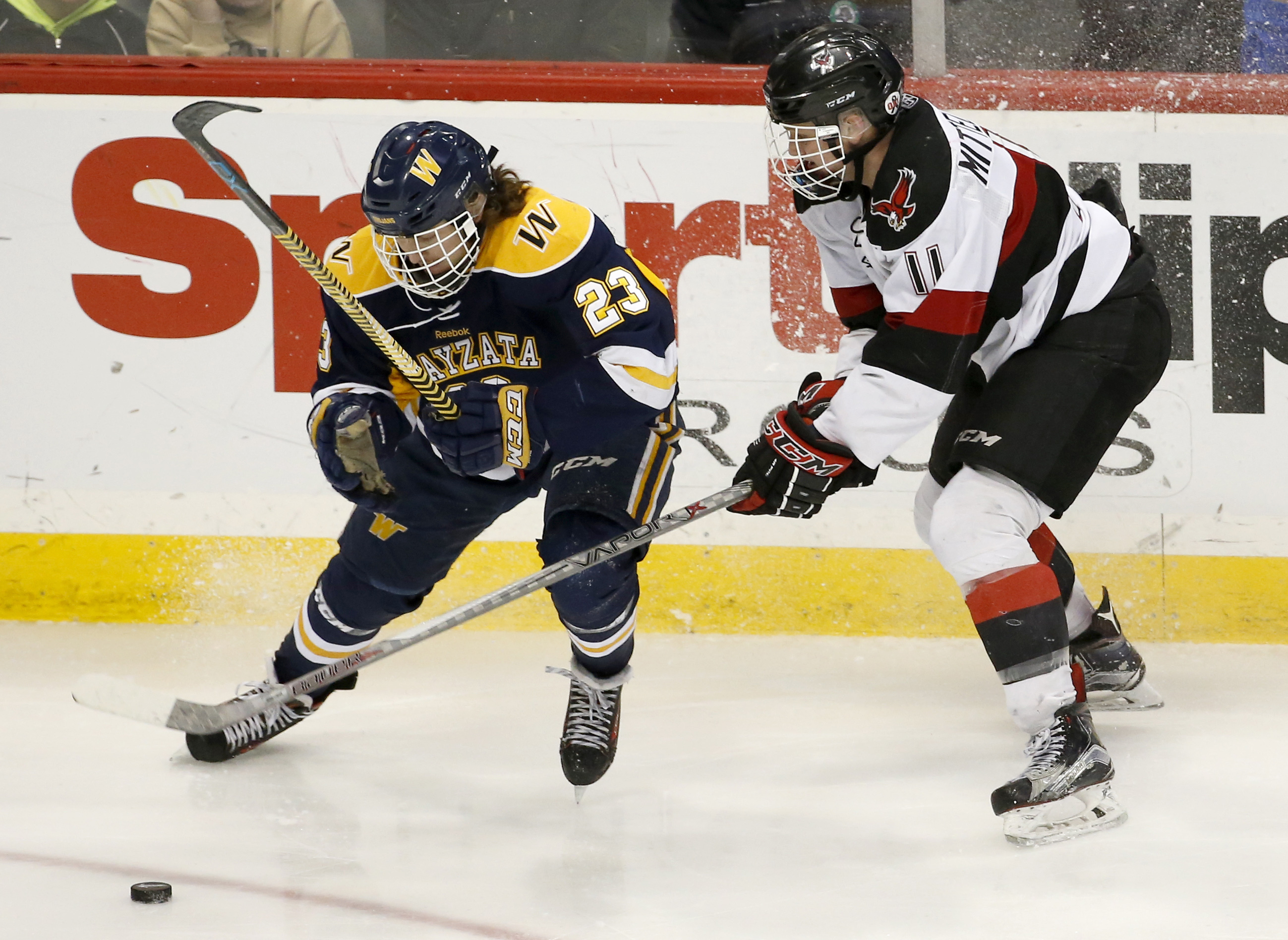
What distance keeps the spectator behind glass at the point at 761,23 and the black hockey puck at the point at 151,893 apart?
2270 mm

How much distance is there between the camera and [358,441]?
216 centimetres

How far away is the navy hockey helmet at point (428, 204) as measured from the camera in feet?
6.29

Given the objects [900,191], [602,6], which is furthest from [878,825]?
[602,6]

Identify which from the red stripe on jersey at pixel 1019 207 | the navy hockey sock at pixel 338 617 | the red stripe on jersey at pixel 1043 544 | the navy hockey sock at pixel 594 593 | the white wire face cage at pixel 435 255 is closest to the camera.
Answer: the white wire face cage at pixel 435 255

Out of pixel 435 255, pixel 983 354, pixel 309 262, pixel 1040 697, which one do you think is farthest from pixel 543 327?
pixel 1040 697

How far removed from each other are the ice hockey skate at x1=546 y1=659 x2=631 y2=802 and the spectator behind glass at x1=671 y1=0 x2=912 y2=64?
1688 millimetres

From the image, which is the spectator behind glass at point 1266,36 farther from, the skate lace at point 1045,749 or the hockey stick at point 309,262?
the hockey stick at point 309,262

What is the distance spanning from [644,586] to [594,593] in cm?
110

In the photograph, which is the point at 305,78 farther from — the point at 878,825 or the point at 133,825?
the point at 878,825

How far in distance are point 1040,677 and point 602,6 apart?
208 cm

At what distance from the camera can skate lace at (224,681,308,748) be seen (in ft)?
7.73

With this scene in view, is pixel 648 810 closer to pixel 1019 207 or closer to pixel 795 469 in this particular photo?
pixel 795 469

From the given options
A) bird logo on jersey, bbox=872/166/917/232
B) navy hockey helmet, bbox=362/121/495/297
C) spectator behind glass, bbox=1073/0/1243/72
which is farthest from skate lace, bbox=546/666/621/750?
spectator behind glass, bbox=1073/0/1243/72

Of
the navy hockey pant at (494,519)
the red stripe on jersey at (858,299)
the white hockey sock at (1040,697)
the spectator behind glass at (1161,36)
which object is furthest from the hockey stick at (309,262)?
the spectator behind glass at (1161,36)
